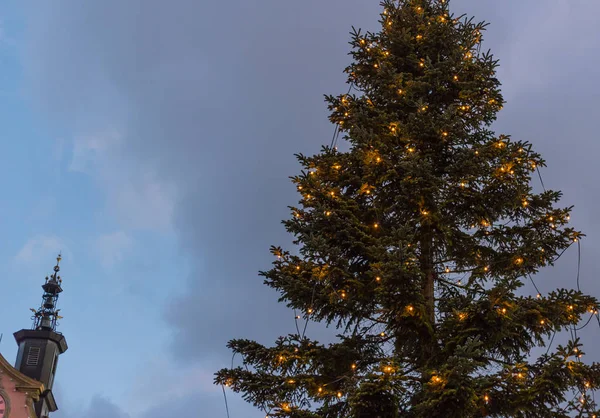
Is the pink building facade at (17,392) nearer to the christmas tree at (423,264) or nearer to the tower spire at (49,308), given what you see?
the tower spire at (49,308)

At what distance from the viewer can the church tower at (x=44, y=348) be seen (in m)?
43.3

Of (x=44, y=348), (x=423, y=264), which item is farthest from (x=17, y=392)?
(x=423, y=264)

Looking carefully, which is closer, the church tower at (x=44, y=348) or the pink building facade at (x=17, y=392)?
the pink building facade at (x=17, y=392)

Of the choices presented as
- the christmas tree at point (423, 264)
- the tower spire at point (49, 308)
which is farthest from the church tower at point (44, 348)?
the christmas tree at point (423, 264)

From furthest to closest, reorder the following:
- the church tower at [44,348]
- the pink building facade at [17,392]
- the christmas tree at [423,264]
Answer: the church tower at [44,348]
the pink building facade at [17,392]
the christmas tree at [423,264]

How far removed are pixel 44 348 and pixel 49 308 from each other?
418 centimetres

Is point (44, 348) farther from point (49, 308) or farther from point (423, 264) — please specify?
point (423, 264)

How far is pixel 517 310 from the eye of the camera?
10.4 m

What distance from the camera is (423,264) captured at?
1230cm

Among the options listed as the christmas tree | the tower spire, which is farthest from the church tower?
the christmas tree

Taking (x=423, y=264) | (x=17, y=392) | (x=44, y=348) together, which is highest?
(x=44, y=348)

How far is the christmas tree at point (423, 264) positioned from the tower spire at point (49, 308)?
130ft

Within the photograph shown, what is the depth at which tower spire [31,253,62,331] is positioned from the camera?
46.9 m

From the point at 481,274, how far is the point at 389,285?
92.2 inches
